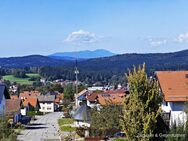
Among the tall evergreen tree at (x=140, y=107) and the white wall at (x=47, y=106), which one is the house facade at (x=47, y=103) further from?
the tall evergreen tree at (x=140, y=107)

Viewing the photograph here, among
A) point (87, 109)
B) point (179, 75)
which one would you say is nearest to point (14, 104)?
point (87, 109)

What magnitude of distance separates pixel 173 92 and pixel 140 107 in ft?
49.2

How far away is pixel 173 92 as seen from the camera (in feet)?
130

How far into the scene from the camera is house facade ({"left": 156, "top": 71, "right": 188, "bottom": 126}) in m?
38.8

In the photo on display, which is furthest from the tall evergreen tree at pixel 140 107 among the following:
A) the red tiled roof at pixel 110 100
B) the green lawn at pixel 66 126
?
the green lawn at pixel 66 126

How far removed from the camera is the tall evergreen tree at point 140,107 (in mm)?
24812

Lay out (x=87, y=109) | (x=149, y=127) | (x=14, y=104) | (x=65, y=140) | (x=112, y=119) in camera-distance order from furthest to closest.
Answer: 1. (x=14, y=104)
2. (x=87, y=109)
3. (x=112, y=119)
4. (x=149, y=127)
5. (x=65, y=140)

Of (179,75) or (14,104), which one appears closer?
(179,75)

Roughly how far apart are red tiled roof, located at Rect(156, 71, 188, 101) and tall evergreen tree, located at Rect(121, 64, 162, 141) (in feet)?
44.4

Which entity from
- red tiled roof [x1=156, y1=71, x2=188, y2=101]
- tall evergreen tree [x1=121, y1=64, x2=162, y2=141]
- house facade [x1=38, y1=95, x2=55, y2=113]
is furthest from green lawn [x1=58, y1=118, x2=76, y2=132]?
house facade [x1=38, y1=95, x2=55, y2=113]

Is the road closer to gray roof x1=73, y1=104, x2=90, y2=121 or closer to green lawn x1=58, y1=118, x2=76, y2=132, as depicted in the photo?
green lawn x1=58, y1=118, x2=76, y2=132

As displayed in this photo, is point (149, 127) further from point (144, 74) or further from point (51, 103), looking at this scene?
point (51, 103)

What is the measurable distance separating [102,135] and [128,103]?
18.6 m

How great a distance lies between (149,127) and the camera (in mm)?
24734
